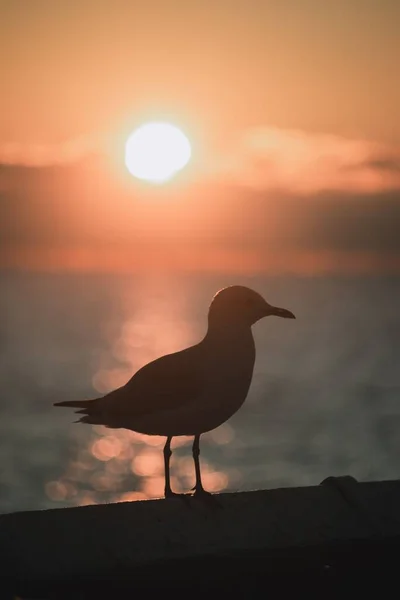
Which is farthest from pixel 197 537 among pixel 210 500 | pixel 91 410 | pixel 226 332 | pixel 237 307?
pixel 91 410

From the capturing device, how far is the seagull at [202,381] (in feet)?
28.4

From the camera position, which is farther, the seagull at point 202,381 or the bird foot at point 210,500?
the seagull at point 202,381

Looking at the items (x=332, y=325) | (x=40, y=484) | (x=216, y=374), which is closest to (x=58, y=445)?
(x=40, y=484)

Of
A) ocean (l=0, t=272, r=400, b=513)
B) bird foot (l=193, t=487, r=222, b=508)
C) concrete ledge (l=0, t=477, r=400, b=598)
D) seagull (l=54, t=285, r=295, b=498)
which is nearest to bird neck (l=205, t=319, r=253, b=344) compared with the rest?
seagull (l=54, t=285, r=295, b=498)

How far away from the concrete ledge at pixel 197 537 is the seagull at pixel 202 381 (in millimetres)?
1930

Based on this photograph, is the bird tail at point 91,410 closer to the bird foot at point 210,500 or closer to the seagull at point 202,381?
the seagull at point 202,381

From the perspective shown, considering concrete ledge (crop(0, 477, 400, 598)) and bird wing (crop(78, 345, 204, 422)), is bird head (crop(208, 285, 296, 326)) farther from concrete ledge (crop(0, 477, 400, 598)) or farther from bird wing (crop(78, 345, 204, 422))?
concrete ledge (crop(0, 477, 400, 598))

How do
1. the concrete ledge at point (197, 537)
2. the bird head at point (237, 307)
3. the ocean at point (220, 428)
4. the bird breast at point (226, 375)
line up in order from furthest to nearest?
the ocean at point (220, 428) < the bird head at point (237, 307) < the bird breast at point (226, 375) < the concrete ledge at point (197, 537)

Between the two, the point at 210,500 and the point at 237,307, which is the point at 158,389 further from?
the point at 210,500

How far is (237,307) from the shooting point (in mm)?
8906

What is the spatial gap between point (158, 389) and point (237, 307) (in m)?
0.86

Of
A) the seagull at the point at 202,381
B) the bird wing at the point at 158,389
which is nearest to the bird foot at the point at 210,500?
the seagull at the point at 202,381

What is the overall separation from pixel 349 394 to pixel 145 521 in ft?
207

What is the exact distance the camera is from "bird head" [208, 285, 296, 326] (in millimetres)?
8852
